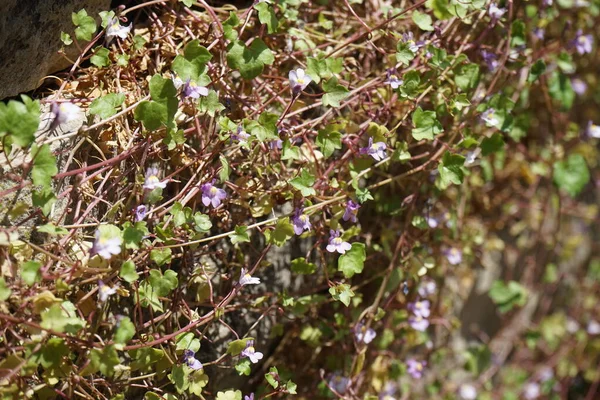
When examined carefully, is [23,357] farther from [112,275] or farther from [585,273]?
[585,273]

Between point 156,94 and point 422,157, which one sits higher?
point 156,94

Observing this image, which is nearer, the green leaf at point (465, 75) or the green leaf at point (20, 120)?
the green leaf at point (20, 120)

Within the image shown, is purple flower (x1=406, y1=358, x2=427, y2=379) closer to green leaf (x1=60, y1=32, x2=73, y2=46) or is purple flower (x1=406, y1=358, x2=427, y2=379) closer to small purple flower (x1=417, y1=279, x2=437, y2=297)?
small purple flower (x1=417, y1=279, x2=437, y2=297)

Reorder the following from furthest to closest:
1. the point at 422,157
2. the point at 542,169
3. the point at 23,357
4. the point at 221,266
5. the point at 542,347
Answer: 1. the point at 542,347
2. the point at 542,169
3. the point at 422,157
4. the point at 221,266
5. the point at 23,357

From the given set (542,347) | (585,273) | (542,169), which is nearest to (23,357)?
(542,169)

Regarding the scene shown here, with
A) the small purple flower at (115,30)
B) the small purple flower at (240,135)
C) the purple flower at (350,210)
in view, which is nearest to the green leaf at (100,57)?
the small purple flower at (115,30)

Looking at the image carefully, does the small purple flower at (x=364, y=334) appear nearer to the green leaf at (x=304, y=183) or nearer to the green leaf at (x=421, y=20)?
the green leaf at (x=304, y=183)

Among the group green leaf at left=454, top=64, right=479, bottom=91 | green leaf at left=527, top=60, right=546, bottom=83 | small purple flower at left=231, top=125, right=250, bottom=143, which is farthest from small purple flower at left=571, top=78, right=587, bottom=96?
small purple flower at left=231, top=125, right=250, bottom=143
